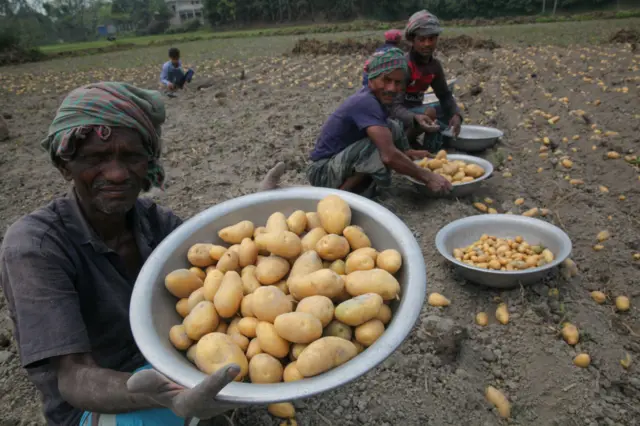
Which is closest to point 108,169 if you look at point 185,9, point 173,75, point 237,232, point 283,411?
point 237,232

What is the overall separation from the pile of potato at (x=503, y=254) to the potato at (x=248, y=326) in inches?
77.3

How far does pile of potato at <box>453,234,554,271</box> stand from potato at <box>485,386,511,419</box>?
2.90 feet

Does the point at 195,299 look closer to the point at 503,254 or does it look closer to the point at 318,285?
the point at 318,285

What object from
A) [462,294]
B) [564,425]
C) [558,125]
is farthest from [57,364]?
[558,125]

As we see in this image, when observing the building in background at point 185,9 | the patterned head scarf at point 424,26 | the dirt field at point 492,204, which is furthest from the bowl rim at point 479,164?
the building in background at point 185,9

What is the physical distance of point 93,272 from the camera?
5.16 ft

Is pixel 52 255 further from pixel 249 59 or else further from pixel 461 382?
pixel 249 59

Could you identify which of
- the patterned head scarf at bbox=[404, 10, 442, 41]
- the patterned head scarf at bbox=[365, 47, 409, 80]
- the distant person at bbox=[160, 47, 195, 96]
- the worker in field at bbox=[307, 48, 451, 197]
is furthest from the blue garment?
the distant person at bbox=[160, 47, 195, 96]

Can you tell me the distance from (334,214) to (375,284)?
0.38 metres

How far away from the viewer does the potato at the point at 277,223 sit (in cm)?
166

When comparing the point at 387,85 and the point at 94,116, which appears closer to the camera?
the point at 94,116

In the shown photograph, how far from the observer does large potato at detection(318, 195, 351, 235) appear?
1.63m

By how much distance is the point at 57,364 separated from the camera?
1310 millimetres

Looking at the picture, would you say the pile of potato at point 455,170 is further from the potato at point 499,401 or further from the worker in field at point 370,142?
the potato at point 499,401
